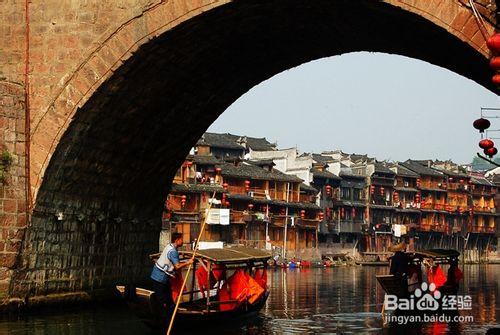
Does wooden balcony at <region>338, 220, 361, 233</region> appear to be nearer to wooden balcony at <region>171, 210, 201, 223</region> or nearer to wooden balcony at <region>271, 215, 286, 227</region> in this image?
wooden balcony at <region>271, 215, 286, 227</region>

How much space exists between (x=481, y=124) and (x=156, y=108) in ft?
26.9

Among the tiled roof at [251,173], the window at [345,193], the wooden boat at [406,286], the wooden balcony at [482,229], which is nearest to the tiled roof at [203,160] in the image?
the tiled roof at [251,173]

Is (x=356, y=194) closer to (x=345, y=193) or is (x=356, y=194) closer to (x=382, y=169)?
(x=345, y=193)

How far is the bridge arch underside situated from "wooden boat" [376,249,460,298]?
5.61m

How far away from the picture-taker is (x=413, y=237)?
81.5m

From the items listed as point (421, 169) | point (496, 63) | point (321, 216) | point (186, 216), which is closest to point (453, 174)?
point (421, 169)

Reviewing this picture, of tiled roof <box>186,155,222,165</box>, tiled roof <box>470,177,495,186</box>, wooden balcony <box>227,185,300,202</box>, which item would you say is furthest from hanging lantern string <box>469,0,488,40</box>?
tiled roof <box>470,177,495,186</box>

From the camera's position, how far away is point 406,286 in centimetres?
2028

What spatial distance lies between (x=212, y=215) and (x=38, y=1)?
131ft

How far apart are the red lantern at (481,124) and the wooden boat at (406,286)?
15.9 ft

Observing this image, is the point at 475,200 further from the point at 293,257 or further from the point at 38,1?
the point at 38,1

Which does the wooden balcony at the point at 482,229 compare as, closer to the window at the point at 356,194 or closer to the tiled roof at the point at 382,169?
the tiled roof at the point at 382,169

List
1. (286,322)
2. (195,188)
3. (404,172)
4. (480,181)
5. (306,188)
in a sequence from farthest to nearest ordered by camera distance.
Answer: (480,181)
(404,172)
(306,188)
(195,188)
(286,322)

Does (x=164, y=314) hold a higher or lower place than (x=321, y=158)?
lower
